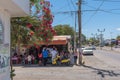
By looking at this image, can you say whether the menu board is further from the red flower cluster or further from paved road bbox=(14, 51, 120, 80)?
paved road bbox=(14, 51, 120, 80)

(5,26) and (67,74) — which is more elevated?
(5,26)

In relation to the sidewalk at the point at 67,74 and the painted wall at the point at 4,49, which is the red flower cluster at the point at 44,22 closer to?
the painted wall at the point at 4,49

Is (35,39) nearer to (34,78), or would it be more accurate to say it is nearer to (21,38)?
(21,38)

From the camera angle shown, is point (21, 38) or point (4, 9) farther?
point (21, 38)

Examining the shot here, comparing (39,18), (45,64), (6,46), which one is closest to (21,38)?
(39,18)

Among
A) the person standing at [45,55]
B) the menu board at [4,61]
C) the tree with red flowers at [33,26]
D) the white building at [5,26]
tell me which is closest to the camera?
the white building at [5,26]

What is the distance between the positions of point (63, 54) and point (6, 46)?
20.1 meters

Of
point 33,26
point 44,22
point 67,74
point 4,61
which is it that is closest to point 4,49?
point 4,61

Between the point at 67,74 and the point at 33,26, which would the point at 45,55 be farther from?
the point at 33,26

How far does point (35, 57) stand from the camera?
103 feet

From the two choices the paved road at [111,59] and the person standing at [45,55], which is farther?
the paved road at [111,59]

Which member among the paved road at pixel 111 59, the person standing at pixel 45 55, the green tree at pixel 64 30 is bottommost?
the paved road at pixel 111 59

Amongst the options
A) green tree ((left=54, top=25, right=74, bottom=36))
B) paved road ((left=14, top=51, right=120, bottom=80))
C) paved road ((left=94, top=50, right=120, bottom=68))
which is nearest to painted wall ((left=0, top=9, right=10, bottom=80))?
paved road ((left=14, top=51, right=120, bottom=80))

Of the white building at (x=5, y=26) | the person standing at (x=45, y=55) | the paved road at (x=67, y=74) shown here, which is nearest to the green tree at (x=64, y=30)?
the person standing at (x=45, y=55)
